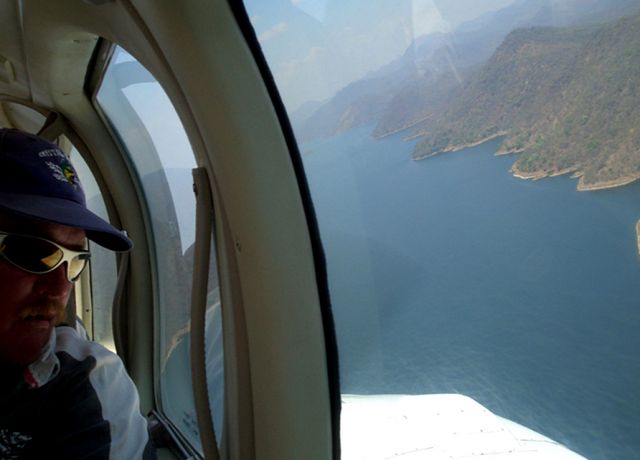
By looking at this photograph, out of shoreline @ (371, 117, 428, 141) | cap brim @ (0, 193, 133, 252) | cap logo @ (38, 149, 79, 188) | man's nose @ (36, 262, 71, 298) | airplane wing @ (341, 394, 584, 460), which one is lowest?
airplane wing @ (341, 394, 584, 460)

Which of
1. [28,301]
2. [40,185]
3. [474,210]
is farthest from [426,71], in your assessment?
[28,301]

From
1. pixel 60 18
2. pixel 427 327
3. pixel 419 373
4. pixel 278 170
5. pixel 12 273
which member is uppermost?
pixel 60 18

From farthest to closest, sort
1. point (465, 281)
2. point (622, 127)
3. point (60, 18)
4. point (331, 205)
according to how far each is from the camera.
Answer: point (60, 18)
point (331, 205)
point (465, 281)
point (622, 127)

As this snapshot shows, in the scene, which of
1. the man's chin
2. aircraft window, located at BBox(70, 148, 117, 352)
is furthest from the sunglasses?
aircraft window, located at BBox(70, 148, 117, 352)

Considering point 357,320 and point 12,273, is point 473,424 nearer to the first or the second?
point 357,320

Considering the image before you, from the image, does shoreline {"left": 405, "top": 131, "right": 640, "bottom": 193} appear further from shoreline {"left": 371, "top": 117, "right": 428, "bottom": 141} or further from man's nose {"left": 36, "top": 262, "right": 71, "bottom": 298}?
man's nose {"left": 36, "top": 262, "right": 71, "bottom": 298}

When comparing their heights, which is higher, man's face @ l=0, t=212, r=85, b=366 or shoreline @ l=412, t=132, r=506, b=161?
shoreline @ l=412, t=132, r=506, b=161

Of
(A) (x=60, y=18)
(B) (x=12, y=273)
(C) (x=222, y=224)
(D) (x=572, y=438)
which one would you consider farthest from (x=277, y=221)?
(A) (x=60, y=18)
